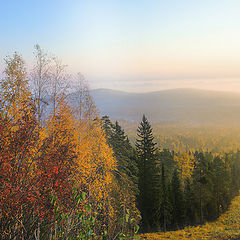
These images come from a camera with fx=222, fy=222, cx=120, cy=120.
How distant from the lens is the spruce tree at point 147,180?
103 ft

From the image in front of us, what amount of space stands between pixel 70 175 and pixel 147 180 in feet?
83.5

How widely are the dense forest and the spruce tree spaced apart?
143 mm

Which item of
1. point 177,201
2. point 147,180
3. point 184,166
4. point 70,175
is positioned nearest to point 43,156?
point 70,175

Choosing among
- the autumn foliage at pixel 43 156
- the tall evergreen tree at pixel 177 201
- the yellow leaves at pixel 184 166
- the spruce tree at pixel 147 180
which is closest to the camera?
the autumn foliage at pixel 43 156

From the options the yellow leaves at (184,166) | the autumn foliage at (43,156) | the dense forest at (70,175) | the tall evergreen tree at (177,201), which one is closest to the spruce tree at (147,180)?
the dense forest at (70,175)

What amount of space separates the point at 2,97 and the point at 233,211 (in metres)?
51.4

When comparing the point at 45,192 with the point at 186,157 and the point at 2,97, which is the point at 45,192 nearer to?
the point at 2,97

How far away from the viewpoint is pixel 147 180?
31359 millimetres

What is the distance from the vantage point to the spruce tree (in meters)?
31.5

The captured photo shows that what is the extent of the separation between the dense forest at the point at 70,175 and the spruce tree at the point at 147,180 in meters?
0.14

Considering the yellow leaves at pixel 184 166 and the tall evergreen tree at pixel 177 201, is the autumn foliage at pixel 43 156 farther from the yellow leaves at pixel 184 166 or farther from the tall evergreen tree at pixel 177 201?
the yellow leaves at pixel 184 166

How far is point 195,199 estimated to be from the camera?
39.8 meters

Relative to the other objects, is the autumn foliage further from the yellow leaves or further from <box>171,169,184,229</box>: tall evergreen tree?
the yellow leaves

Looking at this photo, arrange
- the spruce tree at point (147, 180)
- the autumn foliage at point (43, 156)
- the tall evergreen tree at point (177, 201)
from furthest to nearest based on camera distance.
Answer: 1. the tall evergreen tree at point (177, 201)
2. the spruce tree at point (147, 180)
3. the autumn foliage at point (43, 156)
